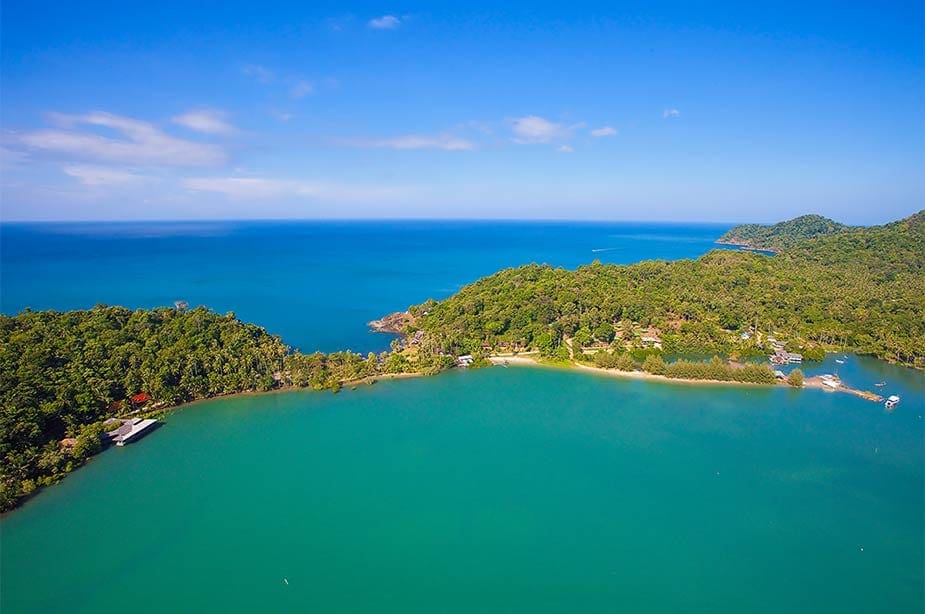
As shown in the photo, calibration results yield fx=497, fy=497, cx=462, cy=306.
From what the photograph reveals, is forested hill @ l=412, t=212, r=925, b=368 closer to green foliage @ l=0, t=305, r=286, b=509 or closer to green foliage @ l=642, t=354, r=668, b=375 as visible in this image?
green foliage @ l=642, t=354, r=668, b=375

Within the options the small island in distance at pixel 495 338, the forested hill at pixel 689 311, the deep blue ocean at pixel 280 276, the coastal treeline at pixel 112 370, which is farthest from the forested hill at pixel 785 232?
the coastal treeline at pixel 112 370

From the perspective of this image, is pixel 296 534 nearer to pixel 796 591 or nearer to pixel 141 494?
pixel 141 494

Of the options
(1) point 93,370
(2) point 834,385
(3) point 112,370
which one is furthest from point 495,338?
(1) point 93,370

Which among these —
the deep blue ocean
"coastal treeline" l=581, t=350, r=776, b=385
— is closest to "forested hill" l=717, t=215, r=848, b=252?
the deep blue ocean

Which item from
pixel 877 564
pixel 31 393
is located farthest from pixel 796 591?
pixel 31 393

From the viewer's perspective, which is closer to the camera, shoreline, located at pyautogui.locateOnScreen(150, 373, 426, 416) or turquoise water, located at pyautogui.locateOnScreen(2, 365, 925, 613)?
turquoise water, located at pyautogui.locateOnScreen(2, 365, 925, 613)
